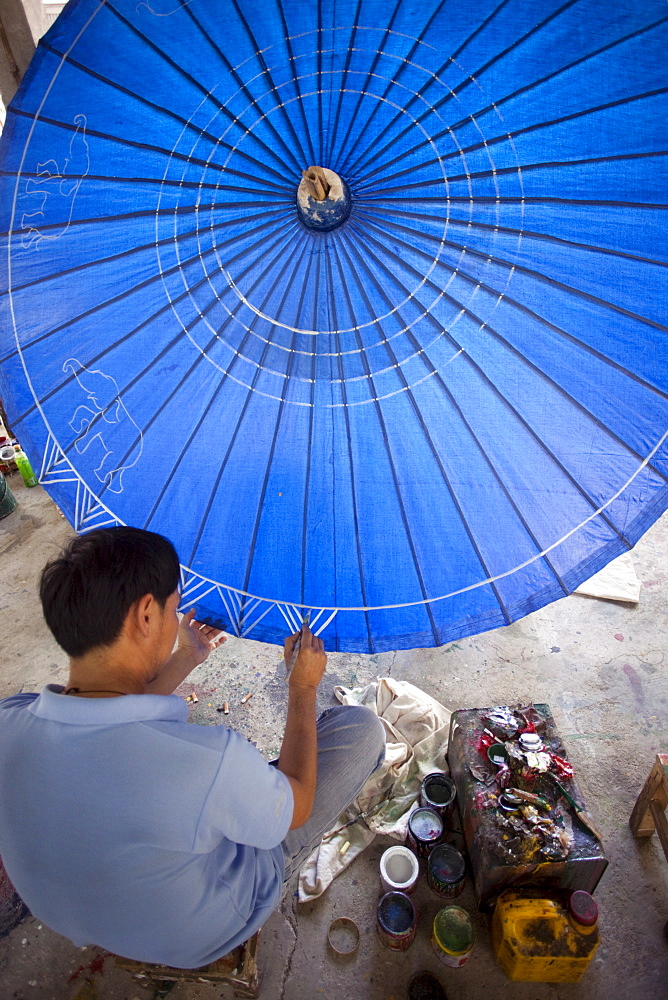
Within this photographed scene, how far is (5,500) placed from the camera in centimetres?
463

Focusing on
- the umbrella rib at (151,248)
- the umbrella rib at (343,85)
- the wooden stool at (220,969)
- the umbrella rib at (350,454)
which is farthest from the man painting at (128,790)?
the umbrella rib at (343,85)

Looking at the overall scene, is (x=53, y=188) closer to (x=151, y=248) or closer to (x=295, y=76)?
(x=151, y=248)

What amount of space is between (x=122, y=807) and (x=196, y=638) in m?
0.95

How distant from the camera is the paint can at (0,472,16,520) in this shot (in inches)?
181

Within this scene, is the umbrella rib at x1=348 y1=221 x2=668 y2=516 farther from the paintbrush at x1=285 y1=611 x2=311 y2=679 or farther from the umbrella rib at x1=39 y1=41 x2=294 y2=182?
the paintbrush at x1=285 y1=611 x2=311 y2=679

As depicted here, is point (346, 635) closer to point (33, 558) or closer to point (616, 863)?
point (616, 863)

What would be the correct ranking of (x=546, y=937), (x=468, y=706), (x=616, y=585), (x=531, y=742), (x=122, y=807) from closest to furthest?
(x=122, y=807)
(x=546, y=937)
(x=531, y=742)
(x=468, y=706)
(x=616, y=585)

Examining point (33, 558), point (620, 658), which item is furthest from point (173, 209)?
point (33, 558)

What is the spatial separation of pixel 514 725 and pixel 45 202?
99.3 inches

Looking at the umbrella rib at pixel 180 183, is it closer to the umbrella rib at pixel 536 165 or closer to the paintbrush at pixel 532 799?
the umbrella rib at pixel 536 165

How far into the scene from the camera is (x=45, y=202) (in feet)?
5.26

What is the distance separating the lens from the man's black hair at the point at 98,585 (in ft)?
4.76

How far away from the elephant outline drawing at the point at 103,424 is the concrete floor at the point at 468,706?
1.73 m

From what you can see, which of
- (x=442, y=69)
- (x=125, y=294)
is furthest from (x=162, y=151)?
(x=442, y=69)
